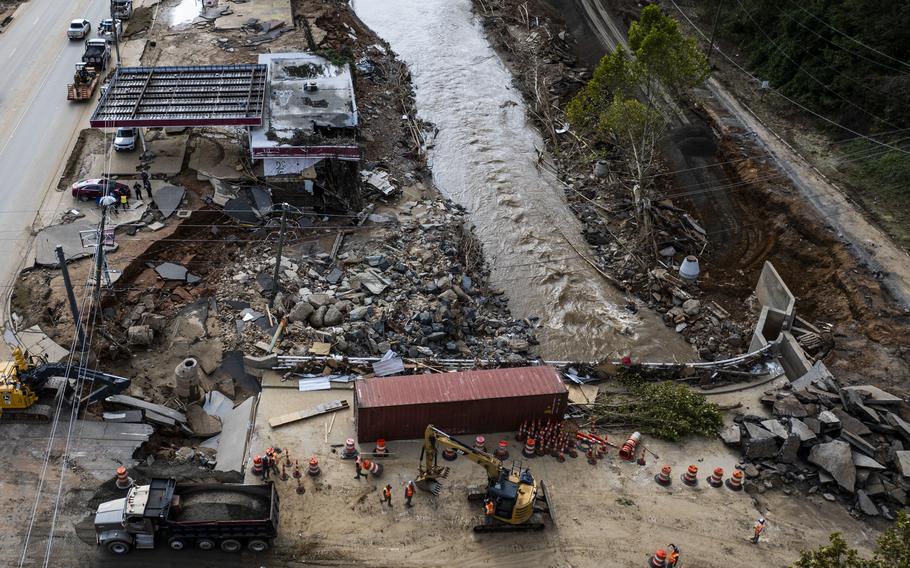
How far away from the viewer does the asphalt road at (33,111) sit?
107 ft

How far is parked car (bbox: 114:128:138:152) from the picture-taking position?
37.3 meters

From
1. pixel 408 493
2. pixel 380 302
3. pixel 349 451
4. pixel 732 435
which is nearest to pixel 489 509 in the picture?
pixel 408 493

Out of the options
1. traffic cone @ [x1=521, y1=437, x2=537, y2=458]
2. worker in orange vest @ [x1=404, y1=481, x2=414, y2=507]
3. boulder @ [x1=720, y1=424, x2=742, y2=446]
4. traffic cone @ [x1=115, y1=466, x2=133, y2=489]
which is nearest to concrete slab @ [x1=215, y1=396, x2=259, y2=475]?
traffic cone @ [x1=115, y1=466, x2=133, y2=489]

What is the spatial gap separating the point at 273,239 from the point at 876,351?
26669mm

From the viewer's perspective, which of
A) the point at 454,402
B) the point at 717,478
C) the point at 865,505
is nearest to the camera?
the point at 865,505

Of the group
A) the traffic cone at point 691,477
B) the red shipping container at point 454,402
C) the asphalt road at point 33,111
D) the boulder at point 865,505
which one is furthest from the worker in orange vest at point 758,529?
the asphalt road at point 33,111

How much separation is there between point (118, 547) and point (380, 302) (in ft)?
46.3

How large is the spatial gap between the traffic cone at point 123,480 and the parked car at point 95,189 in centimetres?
1727

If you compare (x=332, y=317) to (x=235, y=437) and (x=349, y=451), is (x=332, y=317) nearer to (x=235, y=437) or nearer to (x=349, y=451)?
(x=235, y=437)

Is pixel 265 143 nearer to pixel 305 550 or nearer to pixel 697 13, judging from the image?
pixel 305 550

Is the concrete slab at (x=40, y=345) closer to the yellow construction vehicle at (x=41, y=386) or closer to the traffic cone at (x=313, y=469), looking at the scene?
the yellow construction vehicle at (x=41, y=386)

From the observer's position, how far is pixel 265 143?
115 ft

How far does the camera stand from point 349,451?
24.0 meters

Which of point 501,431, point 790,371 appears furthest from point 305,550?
point 790,371
